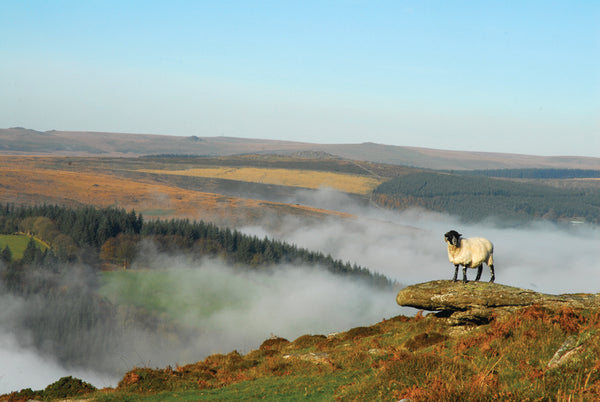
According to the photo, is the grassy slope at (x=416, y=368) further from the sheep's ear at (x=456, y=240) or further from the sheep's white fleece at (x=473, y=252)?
the sheep's ear at (x=456, y=240)

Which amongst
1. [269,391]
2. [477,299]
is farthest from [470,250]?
[269,391]

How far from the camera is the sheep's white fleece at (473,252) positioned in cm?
2809

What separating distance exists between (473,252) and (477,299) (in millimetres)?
2743

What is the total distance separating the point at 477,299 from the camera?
26844 mm

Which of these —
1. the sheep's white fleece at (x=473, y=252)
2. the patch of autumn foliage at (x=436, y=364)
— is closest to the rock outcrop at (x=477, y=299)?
the patch of autumn foliage at (x=436, y=364)

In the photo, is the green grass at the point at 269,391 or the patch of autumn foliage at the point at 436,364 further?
the green grass at the point at 269,391

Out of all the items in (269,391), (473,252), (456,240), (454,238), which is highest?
(454,238)

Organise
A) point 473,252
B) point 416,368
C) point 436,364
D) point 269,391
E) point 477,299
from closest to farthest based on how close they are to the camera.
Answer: point 416,368, point 436,364, point 269,391, point 477,299, point 473,252

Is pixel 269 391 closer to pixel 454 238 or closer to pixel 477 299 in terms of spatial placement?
pixel 477 299

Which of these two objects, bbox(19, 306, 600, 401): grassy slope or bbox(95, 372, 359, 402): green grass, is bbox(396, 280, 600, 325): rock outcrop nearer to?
bbox(19, 306, 600, 401): grassy slope

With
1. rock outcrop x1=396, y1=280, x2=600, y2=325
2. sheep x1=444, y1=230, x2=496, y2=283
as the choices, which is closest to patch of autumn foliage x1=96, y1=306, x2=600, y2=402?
rock outcrop x1=396, y1=280, x2=600, y2=325

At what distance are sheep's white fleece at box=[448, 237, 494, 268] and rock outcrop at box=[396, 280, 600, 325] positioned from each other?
1.25 m

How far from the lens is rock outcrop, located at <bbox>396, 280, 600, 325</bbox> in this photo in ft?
85.0

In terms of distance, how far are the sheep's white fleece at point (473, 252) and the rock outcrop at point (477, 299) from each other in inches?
49.1
